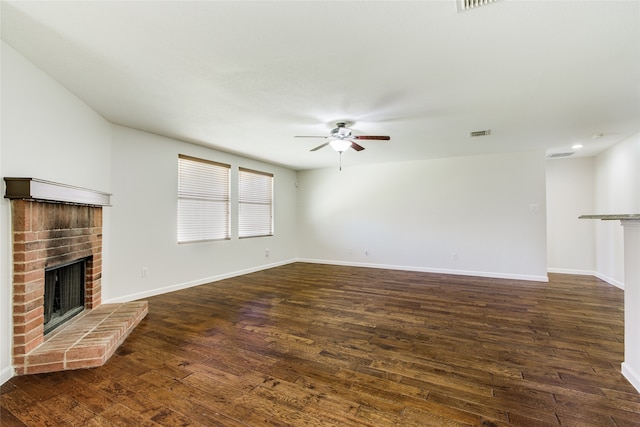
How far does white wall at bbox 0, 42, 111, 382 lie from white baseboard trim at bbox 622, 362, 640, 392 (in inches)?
174

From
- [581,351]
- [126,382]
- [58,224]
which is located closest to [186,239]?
Answer: [58,224]

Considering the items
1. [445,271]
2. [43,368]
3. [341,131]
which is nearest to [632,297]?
[341,131]

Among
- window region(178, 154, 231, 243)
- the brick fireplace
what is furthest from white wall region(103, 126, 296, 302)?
the brick fireplace

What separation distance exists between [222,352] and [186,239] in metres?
2.78

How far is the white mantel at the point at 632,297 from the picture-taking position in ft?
6.37

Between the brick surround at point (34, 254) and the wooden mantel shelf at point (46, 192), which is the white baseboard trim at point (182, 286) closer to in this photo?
the brick surround at point (34, 254)

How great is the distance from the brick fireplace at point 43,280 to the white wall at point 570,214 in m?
7.61

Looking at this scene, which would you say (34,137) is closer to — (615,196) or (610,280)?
(615,196)

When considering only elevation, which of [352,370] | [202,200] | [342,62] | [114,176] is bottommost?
[352,370]

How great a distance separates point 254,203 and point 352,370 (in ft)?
15.2

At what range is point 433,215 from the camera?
19.8 feet

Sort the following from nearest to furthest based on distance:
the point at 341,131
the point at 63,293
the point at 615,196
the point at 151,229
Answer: the point at 63,293 < the point at 341,131 < the point at 151,229 < the point at 615,196

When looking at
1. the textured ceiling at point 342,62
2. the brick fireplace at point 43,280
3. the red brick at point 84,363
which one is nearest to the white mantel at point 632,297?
the textured ceiling at point 342,62

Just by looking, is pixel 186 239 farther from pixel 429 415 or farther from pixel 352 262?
pixel 429 415
